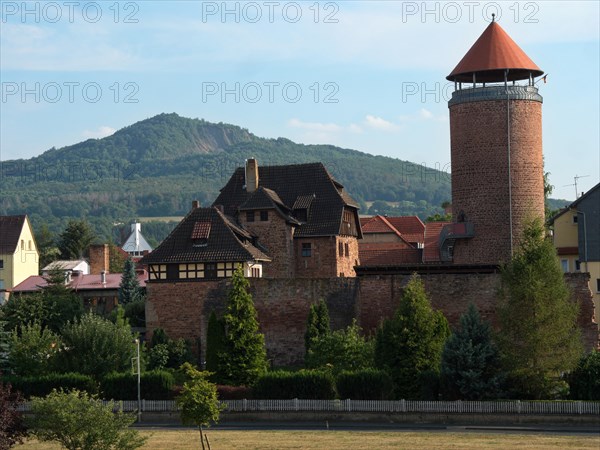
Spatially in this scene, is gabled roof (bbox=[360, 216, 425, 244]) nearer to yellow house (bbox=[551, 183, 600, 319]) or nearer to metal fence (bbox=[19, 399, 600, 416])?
yellow house (bbox=[551, 183, 600, 319])

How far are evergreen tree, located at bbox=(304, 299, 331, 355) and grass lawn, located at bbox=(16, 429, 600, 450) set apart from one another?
10428 millimetres

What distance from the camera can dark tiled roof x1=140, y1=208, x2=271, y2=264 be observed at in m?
61.9

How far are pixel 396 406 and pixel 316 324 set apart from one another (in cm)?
855

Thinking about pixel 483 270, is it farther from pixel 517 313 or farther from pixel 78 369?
pixel 78 369

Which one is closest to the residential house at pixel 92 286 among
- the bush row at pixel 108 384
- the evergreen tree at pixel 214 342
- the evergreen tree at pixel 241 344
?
the bush row at pixel 108 384

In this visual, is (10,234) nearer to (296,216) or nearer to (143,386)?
(296,216)

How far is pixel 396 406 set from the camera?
163 feet

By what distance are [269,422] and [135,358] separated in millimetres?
7784

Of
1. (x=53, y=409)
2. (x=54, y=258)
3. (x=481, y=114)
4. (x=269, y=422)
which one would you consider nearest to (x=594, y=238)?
(x=481, y=114)

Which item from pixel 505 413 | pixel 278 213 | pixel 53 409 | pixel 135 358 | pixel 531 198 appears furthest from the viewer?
pixel 278 213

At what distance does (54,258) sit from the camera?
12050 centimetres

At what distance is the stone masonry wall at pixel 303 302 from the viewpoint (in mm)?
56656

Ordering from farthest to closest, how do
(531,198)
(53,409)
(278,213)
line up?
(278,213)
(531,198)
(53,409)

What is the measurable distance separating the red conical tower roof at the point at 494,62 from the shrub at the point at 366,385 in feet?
61.8
